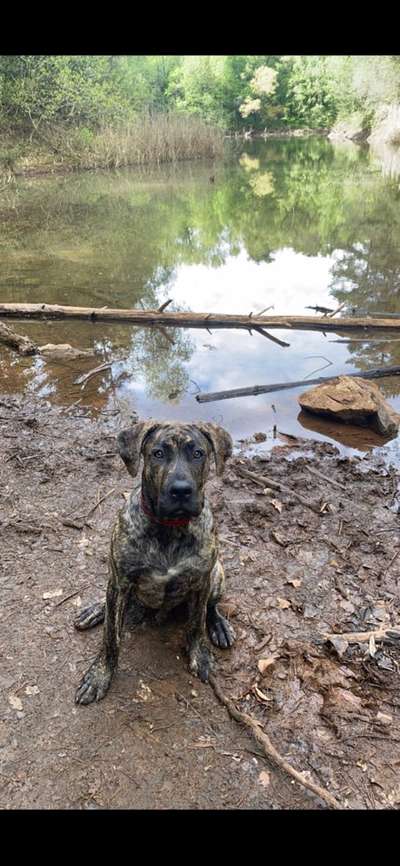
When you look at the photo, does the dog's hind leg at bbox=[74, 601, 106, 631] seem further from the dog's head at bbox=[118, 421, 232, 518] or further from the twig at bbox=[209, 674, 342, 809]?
the dog's head at bbox=[118, 421, 232, 518]

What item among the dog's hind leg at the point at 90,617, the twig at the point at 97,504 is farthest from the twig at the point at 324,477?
the dog's hind leg at the point at 90,617

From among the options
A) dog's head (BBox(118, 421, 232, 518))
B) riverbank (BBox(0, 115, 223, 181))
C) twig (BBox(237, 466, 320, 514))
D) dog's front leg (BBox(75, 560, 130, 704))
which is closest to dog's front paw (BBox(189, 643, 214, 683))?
dog's front leg (BBox(75, 560, 130, 704))

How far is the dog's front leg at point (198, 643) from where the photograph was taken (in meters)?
3.56

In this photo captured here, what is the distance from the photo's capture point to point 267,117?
268 ft

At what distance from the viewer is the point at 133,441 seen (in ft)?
10.8

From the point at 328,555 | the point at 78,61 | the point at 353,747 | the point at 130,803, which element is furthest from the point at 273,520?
the point at 78,61

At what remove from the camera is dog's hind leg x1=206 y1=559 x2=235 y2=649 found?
3850 mm

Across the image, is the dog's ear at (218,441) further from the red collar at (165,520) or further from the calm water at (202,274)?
the calm water at (202,274)

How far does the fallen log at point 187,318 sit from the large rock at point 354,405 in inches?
133

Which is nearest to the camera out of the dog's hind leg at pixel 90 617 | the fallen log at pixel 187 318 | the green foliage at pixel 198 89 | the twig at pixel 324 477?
the dog's hind leg at pixel 90 617

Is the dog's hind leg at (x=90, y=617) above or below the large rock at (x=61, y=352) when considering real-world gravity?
above

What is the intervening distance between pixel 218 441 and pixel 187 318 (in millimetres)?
8128

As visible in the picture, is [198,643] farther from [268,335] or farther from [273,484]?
[268,335]

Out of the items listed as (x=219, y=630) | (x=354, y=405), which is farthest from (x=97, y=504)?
(x=354, y=405)
